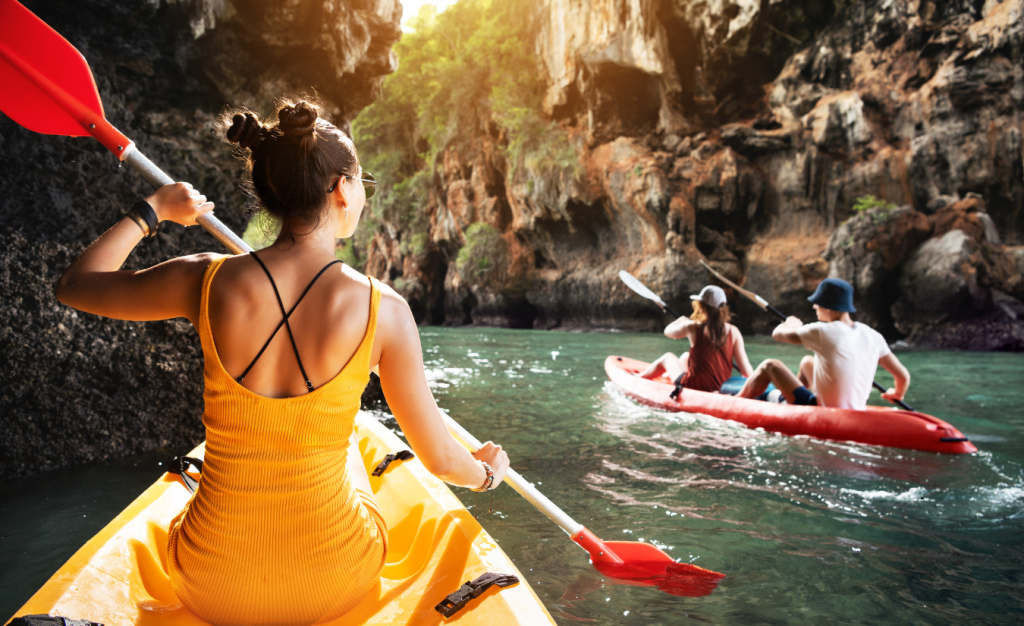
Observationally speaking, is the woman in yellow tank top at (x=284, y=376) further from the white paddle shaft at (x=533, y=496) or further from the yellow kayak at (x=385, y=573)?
the white paddle shaft at (x=533, y=496)

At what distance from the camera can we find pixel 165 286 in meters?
1.10

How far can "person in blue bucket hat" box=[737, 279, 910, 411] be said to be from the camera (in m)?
4.05

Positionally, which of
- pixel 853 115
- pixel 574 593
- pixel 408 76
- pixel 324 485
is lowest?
pixel 574 593

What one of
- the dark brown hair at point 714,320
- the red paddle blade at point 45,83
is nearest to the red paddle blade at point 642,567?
the red paddle blade at point 45,83

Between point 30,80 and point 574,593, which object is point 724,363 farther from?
point 30,80

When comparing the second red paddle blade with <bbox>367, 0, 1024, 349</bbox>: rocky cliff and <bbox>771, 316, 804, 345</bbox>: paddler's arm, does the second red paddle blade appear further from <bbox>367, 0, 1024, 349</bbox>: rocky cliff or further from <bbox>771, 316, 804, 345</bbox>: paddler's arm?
<bbox>367, 0, 1024, 349</bbox>: rocky cliff

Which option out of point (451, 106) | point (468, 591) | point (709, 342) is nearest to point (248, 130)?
point (468, 591)

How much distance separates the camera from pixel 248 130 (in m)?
1.14

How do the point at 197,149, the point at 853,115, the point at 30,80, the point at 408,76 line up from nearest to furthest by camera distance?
1. the point at 30,80
2. the point at 197,149
3. the point at 853,115
4. the point at 408,76

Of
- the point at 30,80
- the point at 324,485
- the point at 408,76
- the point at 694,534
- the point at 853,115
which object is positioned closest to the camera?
the point at 324,485

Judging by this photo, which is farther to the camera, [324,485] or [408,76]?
[408,76]

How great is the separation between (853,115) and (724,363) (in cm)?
1337

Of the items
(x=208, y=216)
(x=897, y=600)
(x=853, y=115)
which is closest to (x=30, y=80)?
(x=208, y=216)

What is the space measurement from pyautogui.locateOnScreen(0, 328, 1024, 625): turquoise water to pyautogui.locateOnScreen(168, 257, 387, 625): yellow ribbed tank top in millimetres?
1090
